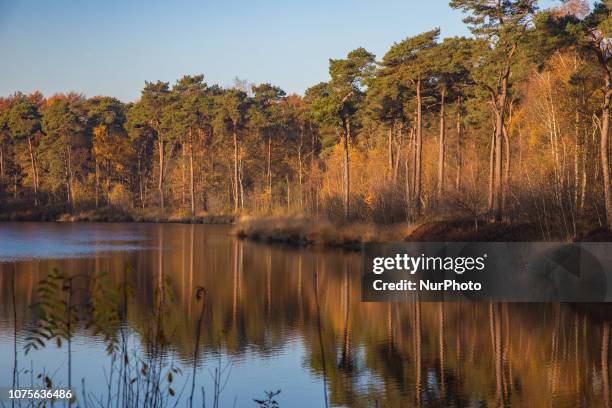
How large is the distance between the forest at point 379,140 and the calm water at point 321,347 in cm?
765

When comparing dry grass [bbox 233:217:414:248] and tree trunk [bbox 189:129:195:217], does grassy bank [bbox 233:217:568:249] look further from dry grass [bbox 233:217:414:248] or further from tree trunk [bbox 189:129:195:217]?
tree trunk [bbox 189:129:195:217]

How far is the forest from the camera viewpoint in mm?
32250

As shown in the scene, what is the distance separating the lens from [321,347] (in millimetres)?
6840

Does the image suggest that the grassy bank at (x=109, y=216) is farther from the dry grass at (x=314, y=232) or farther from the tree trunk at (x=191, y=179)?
the dry grass at (x=314, y=232)

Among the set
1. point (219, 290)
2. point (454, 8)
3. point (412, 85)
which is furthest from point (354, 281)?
point (412, 85)

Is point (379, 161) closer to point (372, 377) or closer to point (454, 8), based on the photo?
point (454, 8)

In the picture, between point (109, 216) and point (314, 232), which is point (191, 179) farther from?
point (314, 232)

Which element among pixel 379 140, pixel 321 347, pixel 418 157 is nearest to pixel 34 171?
pixel 379 140

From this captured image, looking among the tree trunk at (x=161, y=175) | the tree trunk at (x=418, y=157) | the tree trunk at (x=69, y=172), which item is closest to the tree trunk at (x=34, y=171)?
the tree trunk at (x=69, y=172)

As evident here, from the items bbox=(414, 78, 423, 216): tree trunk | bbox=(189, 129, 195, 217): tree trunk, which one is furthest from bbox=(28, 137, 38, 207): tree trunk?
bbox=(414, 78, 423, 216): tree trunk

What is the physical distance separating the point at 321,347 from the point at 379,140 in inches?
2469

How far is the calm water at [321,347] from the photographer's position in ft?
40.0

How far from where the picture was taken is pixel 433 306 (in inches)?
882

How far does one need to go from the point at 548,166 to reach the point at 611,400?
29526mm
